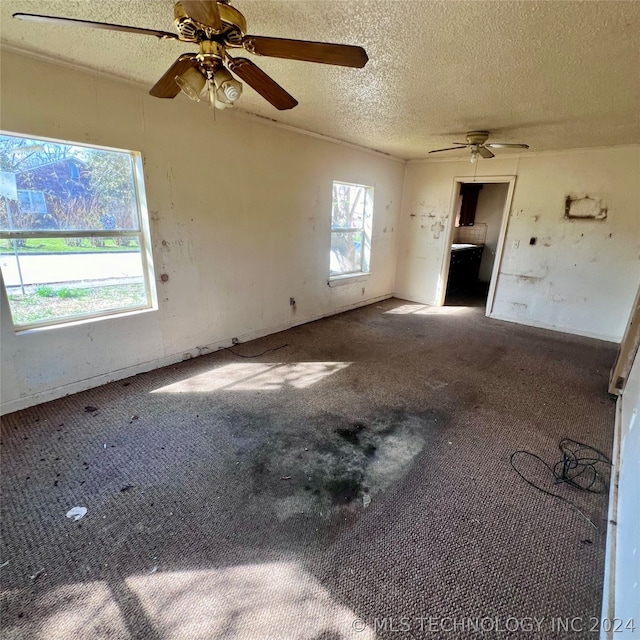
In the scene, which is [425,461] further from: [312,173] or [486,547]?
[312,173]

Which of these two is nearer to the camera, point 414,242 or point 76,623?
point 76,623

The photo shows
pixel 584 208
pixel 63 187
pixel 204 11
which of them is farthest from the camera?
pixel 584 208

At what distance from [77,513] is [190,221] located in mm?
2422

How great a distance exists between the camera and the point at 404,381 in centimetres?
315

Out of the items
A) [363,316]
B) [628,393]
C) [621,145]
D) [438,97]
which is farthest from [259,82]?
[621,145]

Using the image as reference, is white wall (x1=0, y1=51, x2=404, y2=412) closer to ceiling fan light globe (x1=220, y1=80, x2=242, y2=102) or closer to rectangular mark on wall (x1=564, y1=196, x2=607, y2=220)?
ceiling fan light globe (x1=220, y1=80, x2=242, y2=102)

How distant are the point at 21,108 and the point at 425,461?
3.47 meters

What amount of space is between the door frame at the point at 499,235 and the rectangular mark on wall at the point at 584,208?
0.71 m

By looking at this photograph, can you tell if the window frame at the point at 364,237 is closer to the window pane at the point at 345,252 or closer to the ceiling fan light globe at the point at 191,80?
the window pane at the point at 345,252

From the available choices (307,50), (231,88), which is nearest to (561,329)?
(307,50)

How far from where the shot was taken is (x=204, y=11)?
117 centimetres

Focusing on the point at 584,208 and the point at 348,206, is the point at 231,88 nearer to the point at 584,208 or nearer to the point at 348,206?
the point at 348,206

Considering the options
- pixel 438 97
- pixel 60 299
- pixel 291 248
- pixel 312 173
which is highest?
pixel 438 97

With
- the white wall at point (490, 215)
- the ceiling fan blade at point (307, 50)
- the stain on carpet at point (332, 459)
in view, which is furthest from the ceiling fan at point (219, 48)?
the white wall at point (490, 215)
